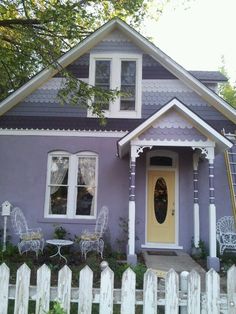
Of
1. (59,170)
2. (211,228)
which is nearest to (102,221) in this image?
(59,170)

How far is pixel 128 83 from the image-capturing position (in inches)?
429

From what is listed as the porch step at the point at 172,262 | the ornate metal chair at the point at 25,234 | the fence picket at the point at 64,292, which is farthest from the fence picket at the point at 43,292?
the ornate metal chair at the point at 25,234

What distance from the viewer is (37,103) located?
35.4 feet

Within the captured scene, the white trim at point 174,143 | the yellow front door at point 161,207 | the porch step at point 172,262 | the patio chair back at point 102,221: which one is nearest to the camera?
the porch step at point 172,262

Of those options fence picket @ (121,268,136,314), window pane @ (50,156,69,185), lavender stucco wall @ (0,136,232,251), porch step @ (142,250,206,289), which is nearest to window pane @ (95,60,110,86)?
lavender stucco wall @ (0,136,232,251)

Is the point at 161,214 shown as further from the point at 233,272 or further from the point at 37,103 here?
the point at 233,272

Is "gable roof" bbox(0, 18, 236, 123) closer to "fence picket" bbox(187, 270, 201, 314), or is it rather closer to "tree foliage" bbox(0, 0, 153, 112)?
"tree foliage" bbox(0, 0, 153, 112)

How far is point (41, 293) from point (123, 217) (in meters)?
7.15

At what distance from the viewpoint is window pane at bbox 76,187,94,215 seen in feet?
34.2

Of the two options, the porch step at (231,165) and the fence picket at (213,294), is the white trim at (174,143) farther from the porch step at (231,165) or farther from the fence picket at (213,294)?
the fence picket at (213,294)

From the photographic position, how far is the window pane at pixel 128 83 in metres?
10.8

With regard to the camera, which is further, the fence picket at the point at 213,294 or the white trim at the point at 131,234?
the white trim at the point at 131,234

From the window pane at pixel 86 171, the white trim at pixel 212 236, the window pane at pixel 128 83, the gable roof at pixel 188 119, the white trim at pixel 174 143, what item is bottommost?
the white trim at pixel 212 236

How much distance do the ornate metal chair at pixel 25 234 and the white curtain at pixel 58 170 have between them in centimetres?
120
